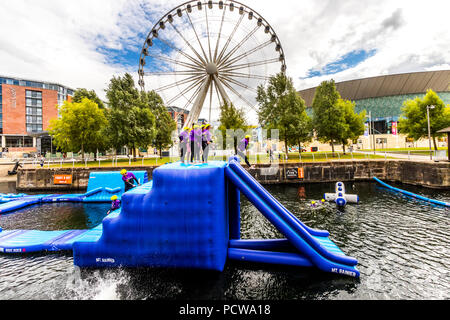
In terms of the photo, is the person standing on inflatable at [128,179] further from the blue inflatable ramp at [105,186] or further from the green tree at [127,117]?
the green tree at [127,117]

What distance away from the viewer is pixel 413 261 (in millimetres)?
7281

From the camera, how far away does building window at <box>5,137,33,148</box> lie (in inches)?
2589

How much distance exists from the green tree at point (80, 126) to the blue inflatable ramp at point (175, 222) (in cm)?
3232

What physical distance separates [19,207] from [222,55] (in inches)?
1060

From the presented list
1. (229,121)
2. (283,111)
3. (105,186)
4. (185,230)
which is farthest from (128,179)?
(283,111)

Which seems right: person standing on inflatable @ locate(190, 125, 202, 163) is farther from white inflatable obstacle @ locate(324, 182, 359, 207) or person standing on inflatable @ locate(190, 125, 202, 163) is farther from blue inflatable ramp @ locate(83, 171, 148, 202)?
white inflatable obstacle @ locate(324, 182, 359, 207)

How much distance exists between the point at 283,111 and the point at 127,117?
2410cm

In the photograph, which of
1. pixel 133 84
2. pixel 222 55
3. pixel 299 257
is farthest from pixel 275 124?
pixel 299 257

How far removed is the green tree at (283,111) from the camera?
31703 mm

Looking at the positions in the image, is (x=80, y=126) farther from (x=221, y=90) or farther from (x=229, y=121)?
(x=229, y=121)

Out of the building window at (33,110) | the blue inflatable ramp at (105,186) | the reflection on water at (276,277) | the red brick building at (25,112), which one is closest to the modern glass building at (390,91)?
the reflection on water at (276,277)

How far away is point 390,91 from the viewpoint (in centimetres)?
7506

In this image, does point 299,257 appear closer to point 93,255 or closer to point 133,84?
point 93,255

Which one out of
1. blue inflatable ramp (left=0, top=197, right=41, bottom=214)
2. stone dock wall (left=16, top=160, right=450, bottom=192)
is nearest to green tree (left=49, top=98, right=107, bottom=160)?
stone dock wall (left=16, top=160, right=450, bottom=192)
